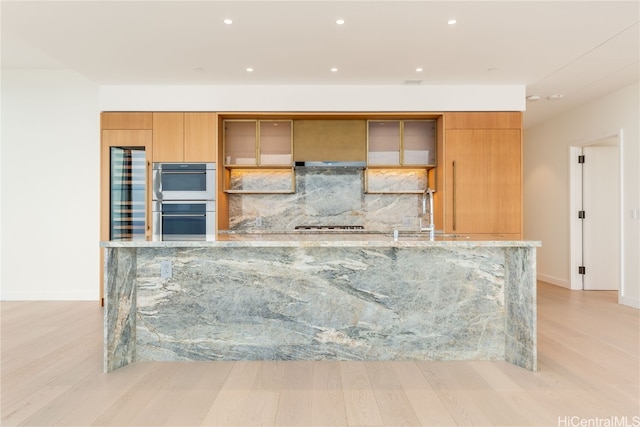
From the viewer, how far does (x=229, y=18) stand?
3078 millimetres

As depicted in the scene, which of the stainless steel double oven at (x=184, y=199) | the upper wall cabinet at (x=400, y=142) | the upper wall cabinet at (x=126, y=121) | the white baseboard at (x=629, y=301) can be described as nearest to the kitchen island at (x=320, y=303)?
the stainless steel double oven at (x=184, y=199)

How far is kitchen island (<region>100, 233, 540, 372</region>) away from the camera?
2807mm

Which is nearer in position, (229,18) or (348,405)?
(348,405)

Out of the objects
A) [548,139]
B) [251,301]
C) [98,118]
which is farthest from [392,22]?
[548,139]

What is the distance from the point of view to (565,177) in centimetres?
591

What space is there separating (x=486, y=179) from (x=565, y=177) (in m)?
2.17

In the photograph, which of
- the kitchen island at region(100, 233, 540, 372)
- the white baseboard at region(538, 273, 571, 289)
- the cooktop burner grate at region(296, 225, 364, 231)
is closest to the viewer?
the kitchen island at region(100, 233, 540, 372)

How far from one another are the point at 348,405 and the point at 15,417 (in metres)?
1.81

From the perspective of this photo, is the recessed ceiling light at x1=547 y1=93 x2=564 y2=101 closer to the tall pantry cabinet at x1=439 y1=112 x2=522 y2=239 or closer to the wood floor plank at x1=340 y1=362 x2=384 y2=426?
the tall pantry cabinet at x1=439 y1=112 x2=522 y2=239

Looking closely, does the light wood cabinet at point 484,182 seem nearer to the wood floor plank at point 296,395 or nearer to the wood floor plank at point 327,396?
the wood floor plank at point 327,396

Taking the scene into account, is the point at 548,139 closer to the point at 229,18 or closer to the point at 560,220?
the point at 560,220
